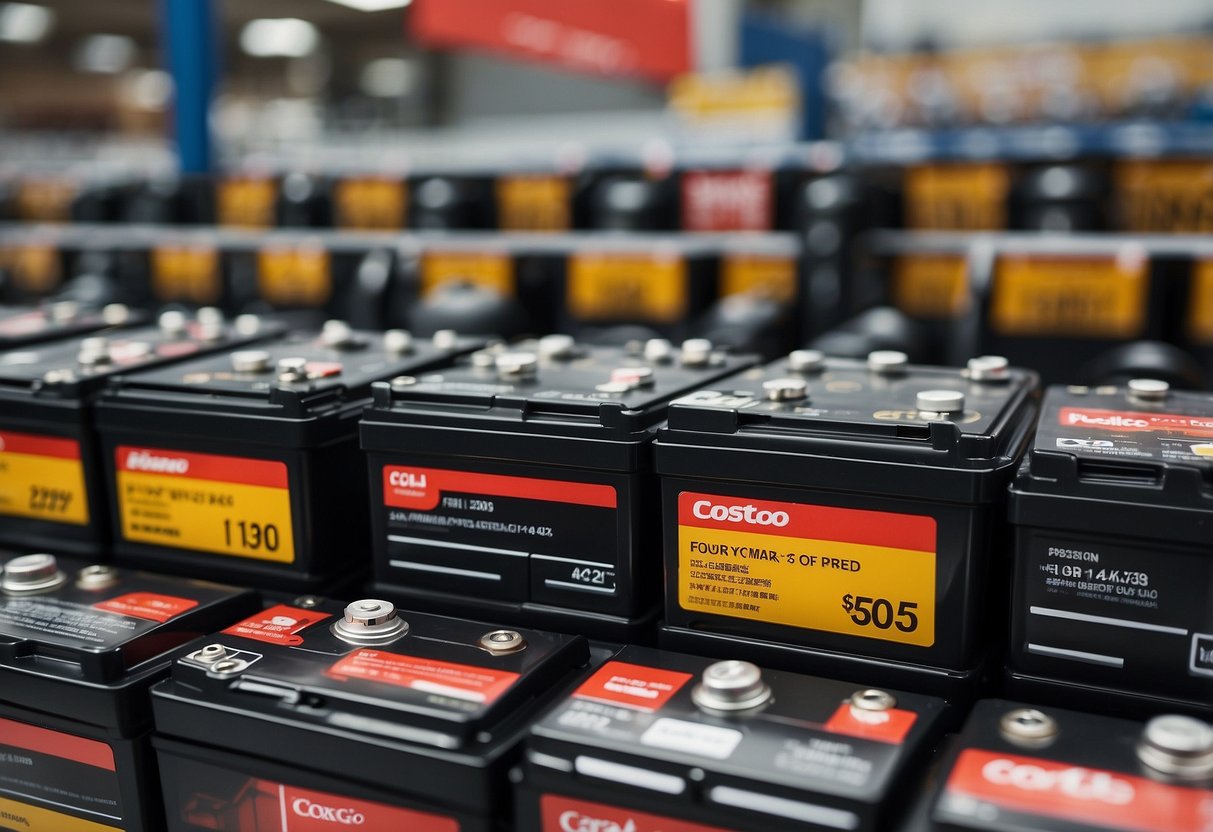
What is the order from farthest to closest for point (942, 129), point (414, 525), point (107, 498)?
point (942, 129) → point (107, 498) → point (414, 525)

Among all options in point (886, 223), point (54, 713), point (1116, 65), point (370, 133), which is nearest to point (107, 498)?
point (54, 713)

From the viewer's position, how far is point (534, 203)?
3508 millimetres

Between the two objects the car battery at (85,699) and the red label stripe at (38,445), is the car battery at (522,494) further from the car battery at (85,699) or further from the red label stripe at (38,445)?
the red label stripe at (38,445)

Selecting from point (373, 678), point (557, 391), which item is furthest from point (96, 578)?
point (557, 391)

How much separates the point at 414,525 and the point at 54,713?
0.37 metres

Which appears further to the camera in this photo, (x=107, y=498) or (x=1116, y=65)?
(x=1116, y=65)

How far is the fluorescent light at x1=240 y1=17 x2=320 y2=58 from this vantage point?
1659cm

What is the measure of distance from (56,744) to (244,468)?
0.32 metres

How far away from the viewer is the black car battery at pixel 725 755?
77cm

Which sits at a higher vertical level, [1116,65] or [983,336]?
[1116,65]

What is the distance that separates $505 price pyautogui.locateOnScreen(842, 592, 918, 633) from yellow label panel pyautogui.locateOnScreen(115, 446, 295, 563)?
0.60m

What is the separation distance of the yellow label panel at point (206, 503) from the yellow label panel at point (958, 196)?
2.31 meters

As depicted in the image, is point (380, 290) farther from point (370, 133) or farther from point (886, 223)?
point (370, 133)

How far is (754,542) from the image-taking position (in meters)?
1.00
